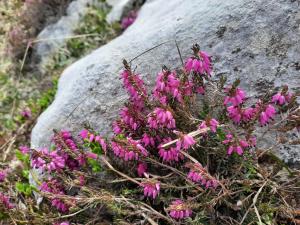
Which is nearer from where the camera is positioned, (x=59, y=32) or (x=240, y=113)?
(x=240, y=113)

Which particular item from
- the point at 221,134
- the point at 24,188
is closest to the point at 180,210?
the point at 221,134

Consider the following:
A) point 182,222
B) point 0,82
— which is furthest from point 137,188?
point 0,82

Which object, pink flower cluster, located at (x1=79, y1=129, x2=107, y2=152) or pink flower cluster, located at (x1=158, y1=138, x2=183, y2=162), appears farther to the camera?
pink flower cluster, located at (x1=79, y1=129, x2=107, y2=152)

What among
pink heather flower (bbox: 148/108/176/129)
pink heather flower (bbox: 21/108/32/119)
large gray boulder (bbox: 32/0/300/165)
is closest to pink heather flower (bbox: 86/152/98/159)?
large gray boulder (bbox: 32/0/300/165)

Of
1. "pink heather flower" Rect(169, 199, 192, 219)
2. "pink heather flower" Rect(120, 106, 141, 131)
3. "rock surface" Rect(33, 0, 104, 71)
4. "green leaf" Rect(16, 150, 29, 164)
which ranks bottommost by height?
"pink heather flower" Rect(169, 199, 192, 219)

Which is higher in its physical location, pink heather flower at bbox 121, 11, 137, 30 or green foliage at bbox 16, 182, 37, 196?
pink heather flower at bbox 121, 11, 137, 30

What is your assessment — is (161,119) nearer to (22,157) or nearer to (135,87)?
(135,87)

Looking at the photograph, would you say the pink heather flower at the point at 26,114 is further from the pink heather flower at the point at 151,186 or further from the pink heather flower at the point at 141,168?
the pink heather flower at the point at 151,186

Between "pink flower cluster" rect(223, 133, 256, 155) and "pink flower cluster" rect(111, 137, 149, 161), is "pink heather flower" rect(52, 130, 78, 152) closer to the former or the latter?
"pink flower cluster" rect(111, 137, 149, 161)
